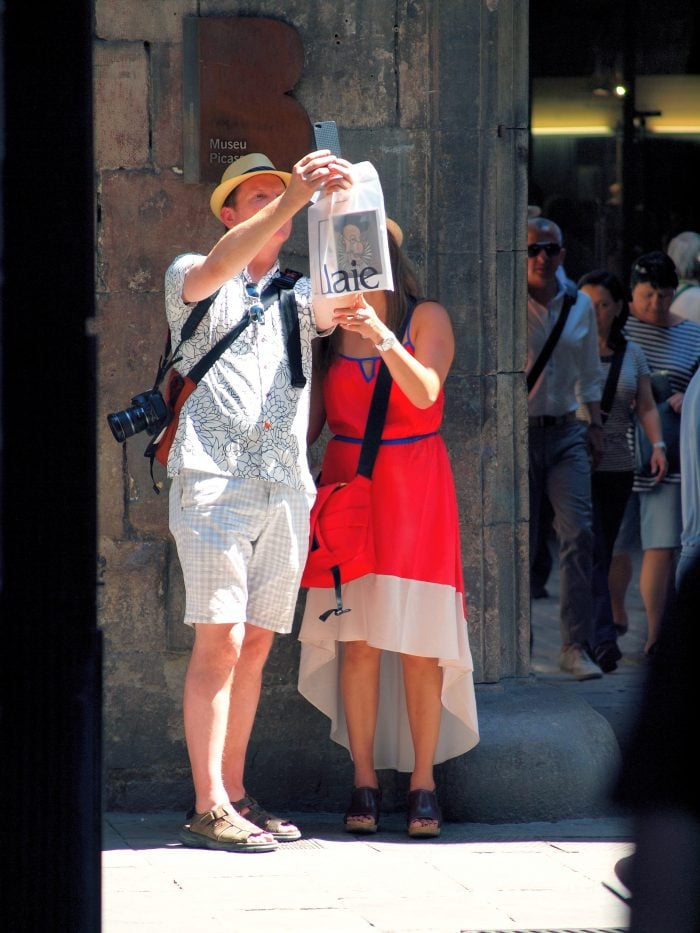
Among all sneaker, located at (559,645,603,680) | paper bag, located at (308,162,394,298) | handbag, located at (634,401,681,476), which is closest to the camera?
paper bag, located at (308,162,394,298)

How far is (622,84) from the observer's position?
Answer: 11.9m

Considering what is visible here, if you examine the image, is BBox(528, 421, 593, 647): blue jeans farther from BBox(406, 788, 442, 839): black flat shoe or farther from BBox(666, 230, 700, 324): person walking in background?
BBox(406, 788, 442, 839): black flat shoe

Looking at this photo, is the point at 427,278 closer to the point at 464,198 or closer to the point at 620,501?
the point at 464,198

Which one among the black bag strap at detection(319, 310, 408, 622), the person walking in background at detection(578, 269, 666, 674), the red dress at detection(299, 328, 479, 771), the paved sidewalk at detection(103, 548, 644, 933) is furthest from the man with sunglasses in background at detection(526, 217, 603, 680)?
the black bag strap at detection(319, 310, 408, 622)

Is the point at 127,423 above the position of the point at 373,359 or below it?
below

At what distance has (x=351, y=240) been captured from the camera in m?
4.70

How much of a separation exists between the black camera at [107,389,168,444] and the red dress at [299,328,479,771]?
2.23 ft

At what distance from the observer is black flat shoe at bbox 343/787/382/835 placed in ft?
17.8

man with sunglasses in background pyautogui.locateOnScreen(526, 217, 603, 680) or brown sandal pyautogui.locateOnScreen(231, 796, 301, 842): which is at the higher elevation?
man with sunglasses in background pyautogui.locateOnScreen(526, 217, 603, 680)

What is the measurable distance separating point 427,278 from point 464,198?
0.30m

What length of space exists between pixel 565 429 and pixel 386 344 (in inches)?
114

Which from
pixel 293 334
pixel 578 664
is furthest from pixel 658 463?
pixel 293 334

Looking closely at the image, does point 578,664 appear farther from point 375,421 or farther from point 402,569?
point 375,421

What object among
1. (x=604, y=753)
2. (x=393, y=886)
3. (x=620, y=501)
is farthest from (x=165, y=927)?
(x=620, y=501)
